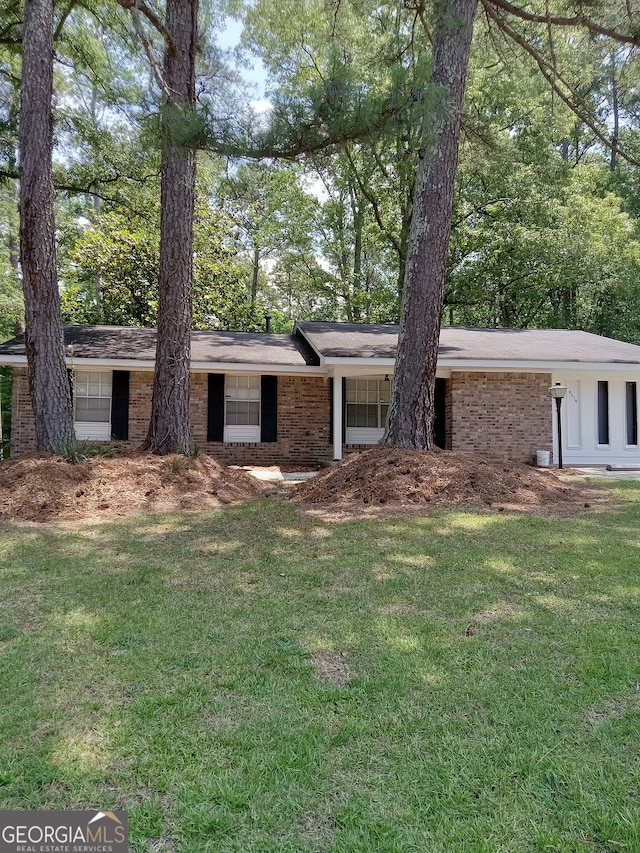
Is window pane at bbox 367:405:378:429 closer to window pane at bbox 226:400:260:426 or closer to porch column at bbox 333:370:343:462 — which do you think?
porch column at bbox 333:370:343:462

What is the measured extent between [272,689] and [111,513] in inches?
172

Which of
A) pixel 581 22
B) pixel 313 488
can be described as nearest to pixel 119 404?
pixel 313 488

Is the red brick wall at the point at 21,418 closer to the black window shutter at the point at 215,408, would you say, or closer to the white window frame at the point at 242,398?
the black window shutter at the point at 215,408

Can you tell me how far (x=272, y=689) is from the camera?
241cm

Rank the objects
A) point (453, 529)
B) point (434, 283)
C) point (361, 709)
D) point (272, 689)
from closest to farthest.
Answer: point (361, 709)
point (272, 689)
point (453, 529)
point (434, 283)

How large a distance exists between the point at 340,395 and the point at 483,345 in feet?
12.8

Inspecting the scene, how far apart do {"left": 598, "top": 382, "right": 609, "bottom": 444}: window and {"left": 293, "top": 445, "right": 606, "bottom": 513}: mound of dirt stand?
544 centimetres

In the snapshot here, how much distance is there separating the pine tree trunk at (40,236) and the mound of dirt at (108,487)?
0.78 metres

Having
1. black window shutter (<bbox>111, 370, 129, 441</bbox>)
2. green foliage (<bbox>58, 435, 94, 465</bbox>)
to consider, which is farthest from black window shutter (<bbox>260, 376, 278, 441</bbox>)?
green foliage (<bbox>58, 435, 94, 465</bbox>)

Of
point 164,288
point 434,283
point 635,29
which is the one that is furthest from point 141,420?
point 635,29

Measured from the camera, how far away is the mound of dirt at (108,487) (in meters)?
6.09

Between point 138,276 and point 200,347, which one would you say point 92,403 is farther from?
point 138,276

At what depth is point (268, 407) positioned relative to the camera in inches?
492

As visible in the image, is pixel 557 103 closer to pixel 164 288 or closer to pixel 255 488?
pixel 164 288
